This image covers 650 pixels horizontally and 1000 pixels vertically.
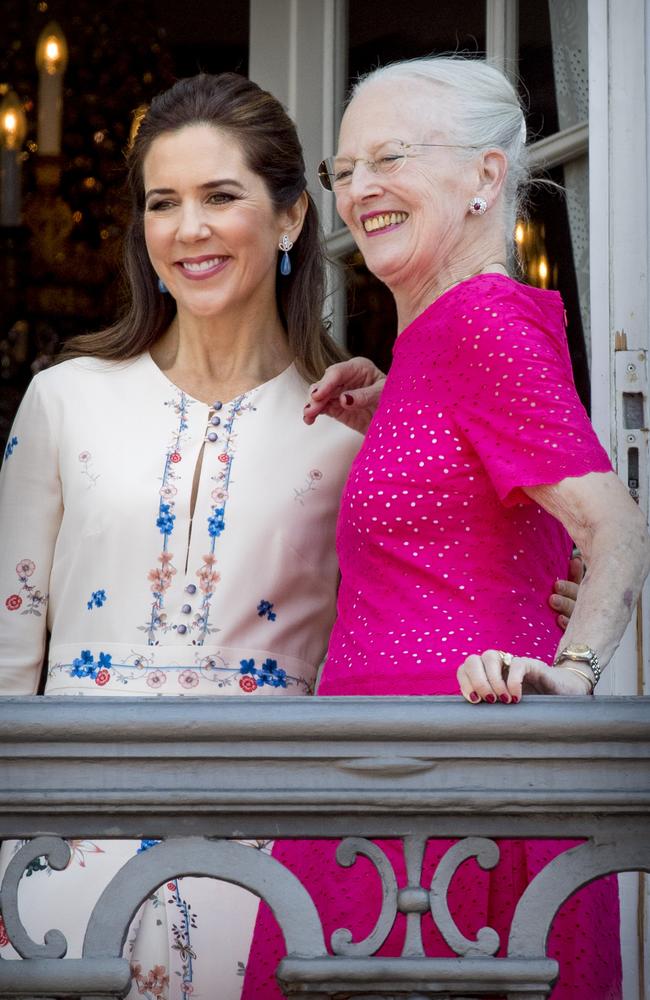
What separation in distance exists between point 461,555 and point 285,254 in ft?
2.96

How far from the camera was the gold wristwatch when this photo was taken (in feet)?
5.43

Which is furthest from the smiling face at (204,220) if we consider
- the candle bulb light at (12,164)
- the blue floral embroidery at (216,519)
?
the candle bulb light at (12,164)

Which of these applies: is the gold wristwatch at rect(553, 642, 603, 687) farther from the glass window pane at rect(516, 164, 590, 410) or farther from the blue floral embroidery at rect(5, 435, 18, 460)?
the glass window pane at rect(516, 164, 590, 410)

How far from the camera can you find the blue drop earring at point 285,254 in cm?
265

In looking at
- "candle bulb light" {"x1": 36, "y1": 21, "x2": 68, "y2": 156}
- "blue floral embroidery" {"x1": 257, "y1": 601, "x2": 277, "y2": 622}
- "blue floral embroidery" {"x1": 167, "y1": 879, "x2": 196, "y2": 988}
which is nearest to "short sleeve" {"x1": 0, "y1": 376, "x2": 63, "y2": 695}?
"blue floral embroidery" {"x1": 257, "y1": 601, "x2": 277, "y2": 622}

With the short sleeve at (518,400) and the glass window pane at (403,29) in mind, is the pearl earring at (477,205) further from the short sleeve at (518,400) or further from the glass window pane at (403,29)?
the glass window pane at (403,29)

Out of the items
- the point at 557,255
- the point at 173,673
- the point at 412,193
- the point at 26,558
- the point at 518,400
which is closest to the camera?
the point at 518,400

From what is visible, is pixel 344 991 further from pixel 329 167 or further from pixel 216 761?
pixel 329 167

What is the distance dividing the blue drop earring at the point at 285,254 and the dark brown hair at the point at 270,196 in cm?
4

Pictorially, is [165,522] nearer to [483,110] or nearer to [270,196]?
[270,196]

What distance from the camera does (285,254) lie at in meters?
2.68

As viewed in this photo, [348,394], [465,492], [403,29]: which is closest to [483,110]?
[348,394]

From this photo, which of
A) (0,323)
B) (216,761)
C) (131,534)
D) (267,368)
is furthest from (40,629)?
(0,323)

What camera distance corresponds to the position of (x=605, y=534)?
1721 millimetres
